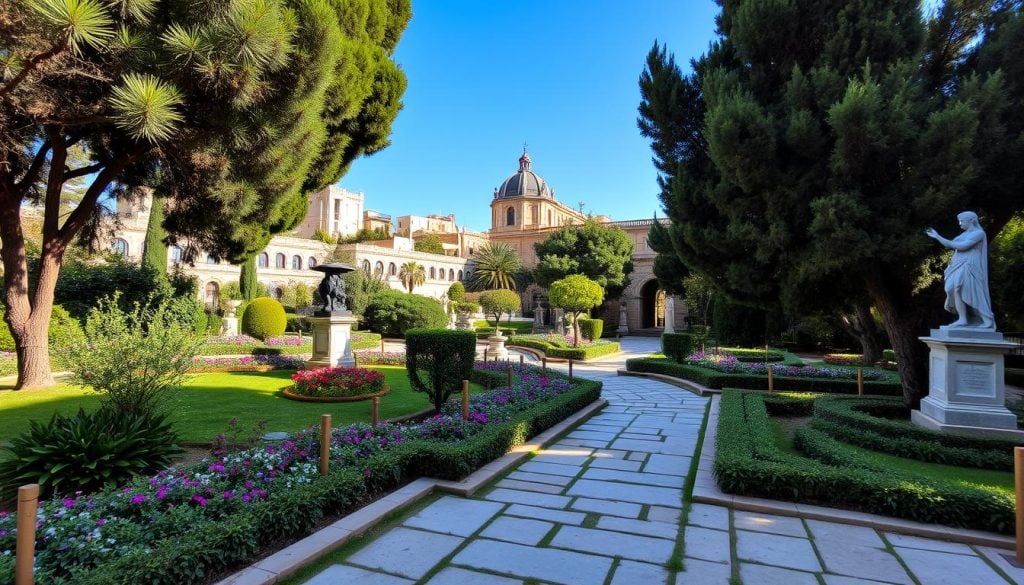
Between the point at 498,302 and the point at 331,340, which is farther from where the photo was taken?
the point at 498,302

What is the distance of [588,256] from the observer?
35.8 m

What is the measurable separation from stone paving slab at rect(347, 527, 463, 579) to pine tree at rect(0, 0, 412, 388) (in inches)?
271

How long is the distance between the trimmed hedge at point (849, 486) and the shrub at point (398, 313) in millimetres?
21011

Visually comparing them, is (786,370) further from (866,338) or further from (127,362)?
(127,362)

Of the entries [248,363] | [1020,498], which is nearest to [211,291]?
[248,363]

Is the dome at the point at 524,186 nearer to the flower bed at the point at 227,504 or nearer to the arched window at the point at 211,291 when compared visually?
the arched window at the point at 211,291

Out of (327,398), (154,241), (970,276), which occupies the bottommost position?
(327,398)

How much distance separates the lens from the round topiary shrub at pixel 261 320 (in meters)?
20.0

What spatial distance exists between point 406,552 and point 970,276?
7.48 m

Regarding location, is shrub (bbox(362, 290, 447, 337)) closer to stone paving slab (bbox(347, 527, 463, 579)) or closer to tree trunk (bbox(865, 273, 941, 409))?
tree trunk (bbox(865, 273, 941, 409))

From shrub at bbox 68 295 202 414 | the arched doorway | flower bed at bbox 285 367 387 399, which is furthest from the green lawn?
the arched doorway

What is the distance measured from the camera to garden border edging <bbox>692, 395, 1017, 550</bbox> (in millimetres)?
3596

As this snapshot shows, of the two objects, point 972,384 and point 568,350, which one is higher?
point 972,384

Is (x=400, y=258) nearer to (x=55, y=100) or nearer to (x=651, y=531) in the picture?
(x=55, y=100)
